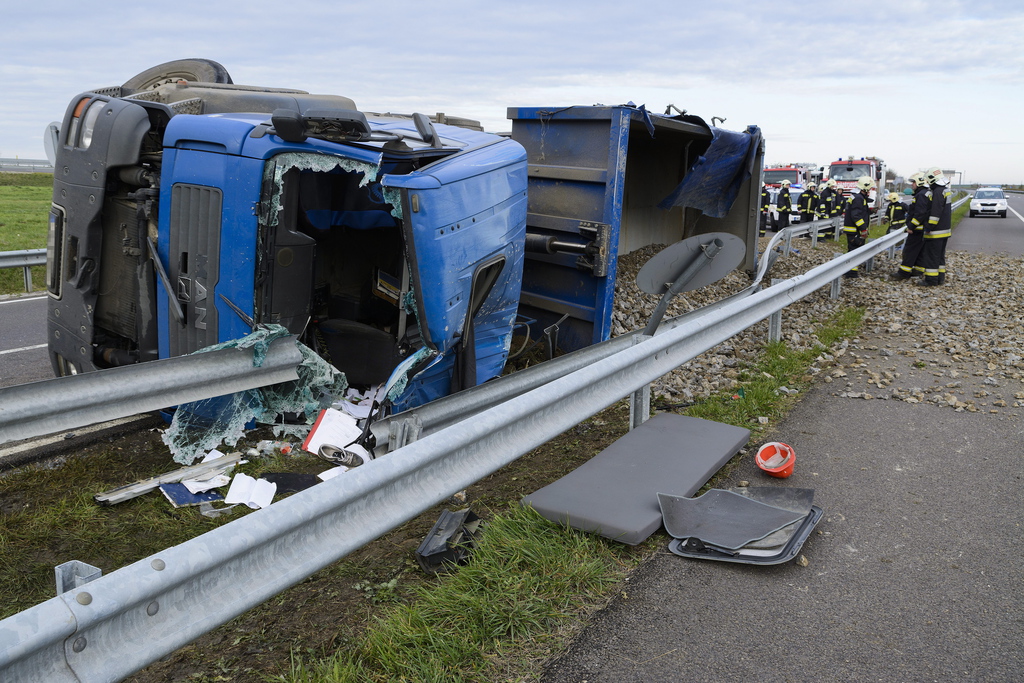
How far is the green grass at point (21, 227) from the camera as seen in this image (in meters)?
10.9

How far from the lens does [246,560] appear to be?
70.5 inches

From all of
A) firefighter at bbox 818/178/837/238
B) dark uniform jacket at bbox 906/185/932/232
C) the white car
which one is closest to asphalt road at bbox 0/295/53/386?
dark uniform jacket at bbox 906/185/932/232

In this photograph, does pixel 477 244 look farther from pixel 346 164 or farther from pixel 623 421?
pixel 623 421

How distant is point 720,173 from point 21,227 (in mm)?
14456

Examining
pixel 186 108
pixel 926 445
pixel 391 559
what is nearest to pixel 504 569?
pixel 391 559

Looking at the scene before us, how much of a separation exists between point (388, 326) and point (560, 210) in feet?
6.73

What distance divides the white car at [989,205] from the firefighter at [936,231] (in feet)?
92.9

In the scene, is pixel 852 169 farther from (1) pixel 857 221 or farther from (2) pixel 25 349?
(2) pixel 25 349

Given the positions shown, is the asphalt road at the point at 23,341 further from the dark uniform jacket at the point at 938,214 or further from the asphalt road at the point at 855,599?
the dark uniform jacket at the point at 938,214

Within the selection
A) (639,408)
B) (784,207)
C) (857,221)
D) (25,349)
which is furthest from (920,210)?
(25,349)

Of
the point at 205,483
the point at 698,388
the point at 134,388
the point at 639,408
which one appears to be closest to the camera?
the point at 134,388

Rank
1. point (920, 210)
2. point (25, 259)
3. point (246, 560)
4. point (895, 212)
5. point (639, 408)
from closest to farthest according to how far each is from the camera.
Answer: point (246, 560)
point (639, 408)
point (25, 259)
point (920, 210)
point (895, 212)

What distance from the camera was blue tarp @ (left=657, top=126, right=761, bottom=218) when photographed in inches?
331

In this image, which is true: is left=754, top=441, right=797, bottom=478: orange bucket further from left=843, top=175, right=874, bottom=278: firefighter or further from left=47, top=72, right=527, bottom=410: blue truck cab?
left=843, top=175, right=874, bottom=278: firefighter
